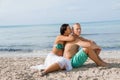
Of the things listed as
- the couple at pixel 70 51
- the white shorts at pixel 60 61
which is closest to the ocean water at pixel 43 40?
the couple at pixel 70 51

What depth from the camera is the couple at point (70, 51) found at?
6551 mm

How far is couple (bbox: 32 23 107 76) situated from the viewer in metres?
6.55

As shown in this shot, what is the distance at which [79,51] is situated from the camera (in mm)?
6723

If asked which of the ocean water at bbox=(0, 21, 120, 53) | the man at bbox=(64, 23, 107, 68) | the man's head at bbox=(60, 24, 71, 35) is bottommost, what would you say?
the ocean water at bbox=(0, 21, 120, 53)

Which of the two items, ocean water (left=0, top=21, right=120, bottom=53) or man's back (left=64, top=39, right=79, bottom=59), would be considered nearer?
man's back (left=64, top=39, right=79, bottom=59)

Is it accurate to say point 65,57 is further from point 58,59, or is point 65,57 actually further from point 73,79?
point 73,79

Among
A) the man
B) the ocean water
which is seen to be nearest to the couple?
the man

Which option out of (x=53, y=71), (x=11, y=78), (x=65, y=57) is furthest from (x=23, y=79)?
(x=65, y=57)

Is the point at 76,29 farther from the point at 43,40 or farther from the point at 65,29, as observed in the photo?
the point at 43,40

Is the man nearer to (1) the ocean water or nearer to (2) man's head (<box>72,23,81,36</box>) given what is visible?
(2) man's head (<box>72,23,81,36</box>)

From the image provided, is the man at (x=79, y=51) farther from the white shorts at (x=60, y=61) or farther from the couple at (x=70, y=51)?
the white shorts at (x=60, y=61)

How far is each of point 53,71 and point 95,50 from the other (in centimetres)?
113

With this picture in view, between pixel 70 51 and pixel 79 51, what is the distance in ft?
0.80

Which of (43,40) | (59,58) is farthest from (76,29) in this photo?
(43,40)
